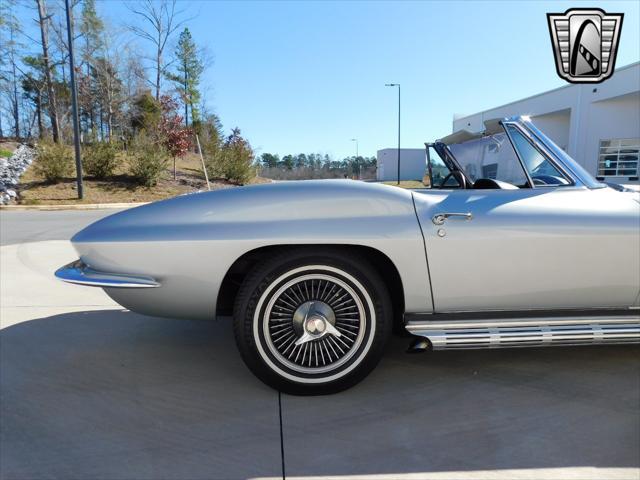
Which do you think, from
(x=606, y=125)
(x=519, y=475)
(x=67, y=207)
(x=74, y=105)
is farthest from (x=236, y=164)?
(x=519, y=475)

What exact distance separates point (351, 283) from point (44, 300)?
312cm

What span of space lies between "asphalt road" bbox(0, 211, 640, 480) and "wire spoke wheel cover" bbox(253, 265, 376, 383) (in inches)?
6.4

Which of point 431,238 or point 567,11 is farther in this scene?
point 567,11

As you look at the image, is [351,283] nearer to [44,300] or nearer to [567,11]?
[44,300]

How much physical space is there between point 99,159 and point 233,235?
65.0 ft

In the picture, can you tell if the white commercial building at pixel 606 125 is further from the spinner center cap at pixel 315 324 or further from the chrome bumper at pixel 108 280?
the chrome bumper at pixel 108 280

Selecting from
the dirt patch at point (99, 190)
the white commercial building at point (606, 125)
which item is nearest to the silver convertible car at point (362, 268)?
the dirt patch at point (99, 190)

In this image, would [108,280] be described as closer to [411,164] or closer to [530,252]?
[530,252]

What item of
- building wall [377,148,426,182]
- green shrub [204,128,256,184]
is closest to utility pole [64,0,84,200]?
green shrub [204,128,256,184]

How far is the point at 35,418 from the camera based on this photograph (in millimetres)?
1972

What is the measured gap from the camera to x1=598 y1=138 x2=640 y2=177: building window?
77.5ft

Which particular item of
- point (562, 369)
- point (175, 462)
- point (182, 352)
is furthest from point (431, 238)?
point (182, 352)

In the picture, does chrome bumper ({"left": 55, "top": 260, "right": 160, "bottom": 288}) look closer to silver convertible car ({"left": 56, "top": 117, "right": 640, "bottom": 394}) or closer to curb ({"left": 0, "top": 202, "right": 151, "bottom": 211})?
silver convertible car ({"left": 56, "top": 117, "right": 640, "bottom": 394})

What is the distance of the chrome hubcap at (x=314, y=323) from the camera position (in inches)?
83.6
